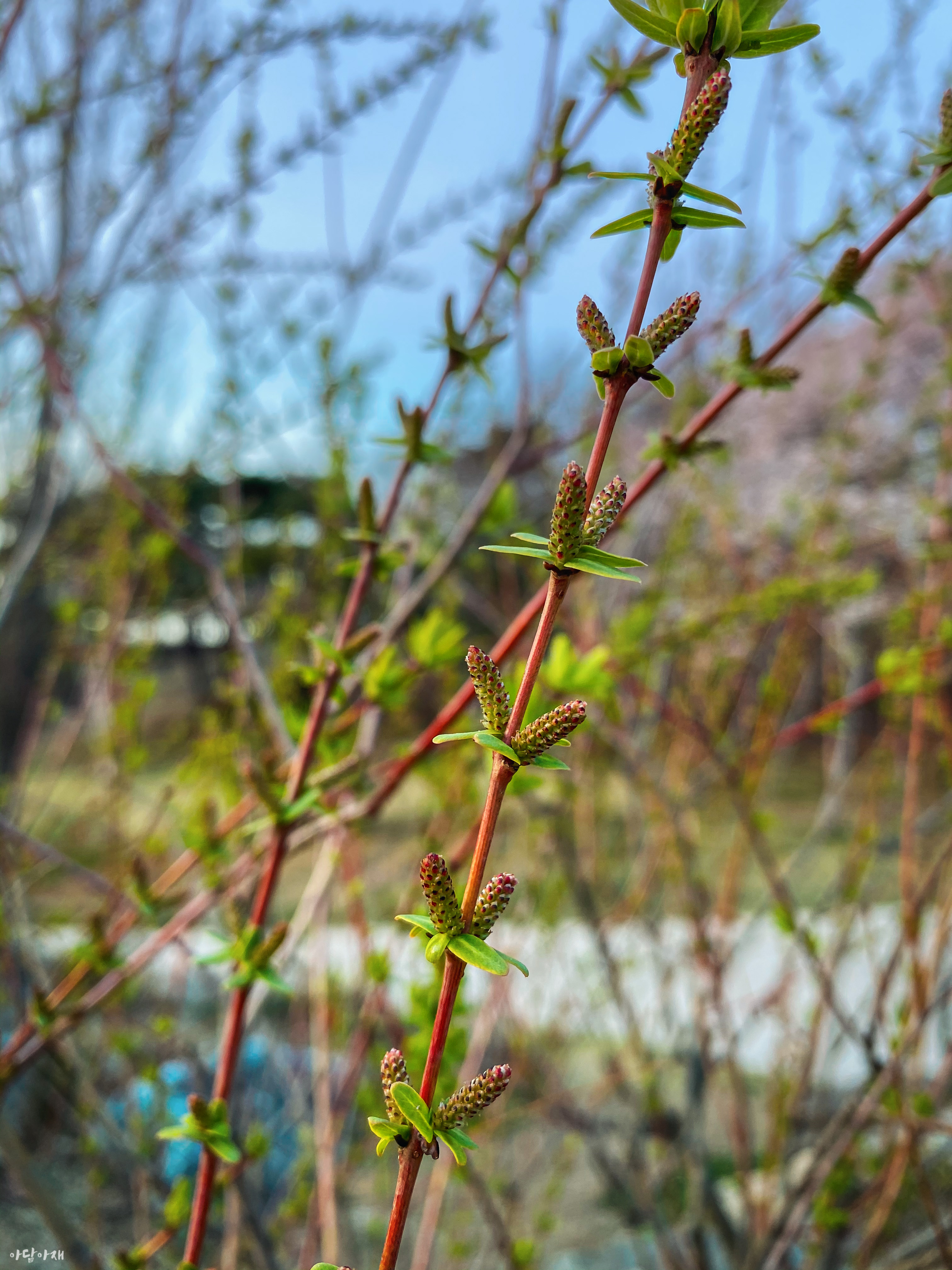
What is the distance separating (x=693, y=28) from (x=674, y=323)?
127 mm

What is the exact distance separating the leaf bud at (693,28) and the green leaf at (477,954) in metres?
0.38

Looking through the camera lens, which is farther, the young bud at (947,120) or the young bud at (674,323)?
the young bud at (947,120)

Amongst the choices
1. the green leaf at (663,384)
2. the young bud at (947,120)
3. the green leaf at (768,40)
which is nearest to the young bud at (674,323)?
the green leaf at (663,384)

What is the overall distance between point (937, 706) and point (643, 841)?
1182mm

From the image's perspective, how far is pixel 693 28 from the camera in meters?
0.36

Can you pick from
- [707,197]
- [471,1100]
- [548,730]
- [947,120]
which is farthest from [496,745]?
[947,120]

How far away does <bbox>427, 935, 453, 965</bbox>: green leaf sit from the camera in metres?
0.33

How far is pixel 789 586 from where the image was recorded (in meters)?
1.43

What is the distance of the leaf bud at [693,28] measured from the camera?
0.36 meters

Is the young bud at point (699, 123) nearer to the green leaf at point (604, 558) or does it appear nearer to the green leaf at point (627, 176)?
the green leaf at point (627, 176)

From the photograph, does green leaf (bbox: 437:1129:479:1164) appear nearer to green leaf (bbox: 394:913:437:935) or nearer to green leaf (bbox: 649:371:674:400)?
green leaf (bbox: 394:913:437:935)

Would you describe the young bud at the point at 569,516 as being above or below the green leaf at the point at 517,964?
above

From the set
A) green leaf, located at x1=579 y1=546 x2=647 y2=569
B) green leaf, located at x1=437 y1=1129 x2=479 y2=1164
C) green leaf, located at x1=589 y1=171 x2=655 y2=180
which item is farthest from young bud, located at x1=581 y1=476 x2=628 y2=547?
green leaf, located at x1=437 y1=1129 x2=479 y2=1164

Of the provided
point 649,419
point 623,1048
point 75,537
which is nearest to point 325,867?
point 623,1048
